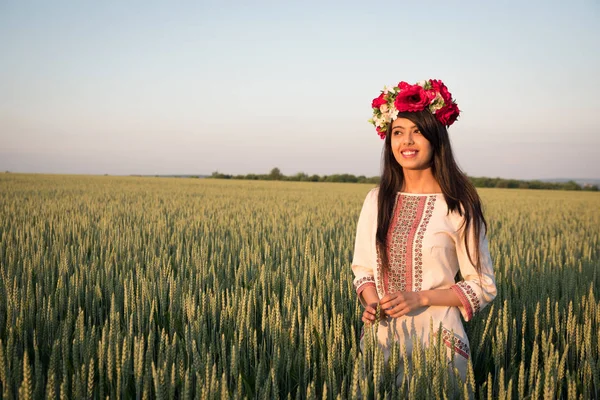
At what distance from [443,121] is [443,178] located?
22cm

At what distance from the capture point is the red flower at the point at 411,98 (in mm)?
1750

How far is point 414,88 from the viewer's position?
1.76m

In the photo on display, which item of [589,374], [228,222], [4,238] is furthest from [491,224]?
[4,238]

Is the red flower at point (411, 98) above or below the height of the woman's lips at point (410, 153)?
above

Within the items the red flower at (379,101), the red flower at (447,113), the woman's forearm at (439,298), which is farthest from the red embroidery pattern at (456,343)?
the red flower at (379,101)

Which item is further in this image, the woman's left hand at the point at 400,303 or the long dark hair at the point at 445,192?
the long dark hair at the point at 445,192

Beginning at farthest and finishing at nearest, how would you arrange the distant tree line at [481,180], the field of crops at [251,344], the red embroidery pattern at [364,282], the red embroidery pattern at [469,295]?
the distant tree line at [481,180]
the red embroidery pattern at [364,282]
the red embroidery pattern at [469,295]
the field of crops at [251,344]

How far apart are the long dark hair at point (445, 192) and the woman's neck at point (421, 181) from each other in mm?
23

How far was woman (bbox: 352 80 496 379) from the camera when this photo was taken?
5.64 ft

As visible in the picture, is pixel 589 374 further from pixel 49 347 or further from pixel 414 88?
pixel 49 347

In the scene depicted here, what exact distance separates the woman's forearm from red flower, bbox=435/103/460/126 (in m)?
0.64

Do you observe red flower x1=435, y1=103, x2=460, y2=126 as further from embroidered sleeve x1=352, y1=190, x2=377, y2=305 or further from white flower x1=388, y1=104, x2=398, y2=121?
embroidered sleeve x1=352, y1=190, x2=377, y2=305

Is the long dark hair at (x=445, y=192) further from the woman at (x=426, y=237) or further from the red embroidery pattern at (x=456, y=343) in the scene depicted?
the red embroidery pattern at (x=456, y=343)

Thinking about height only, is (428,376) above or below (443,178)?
below
